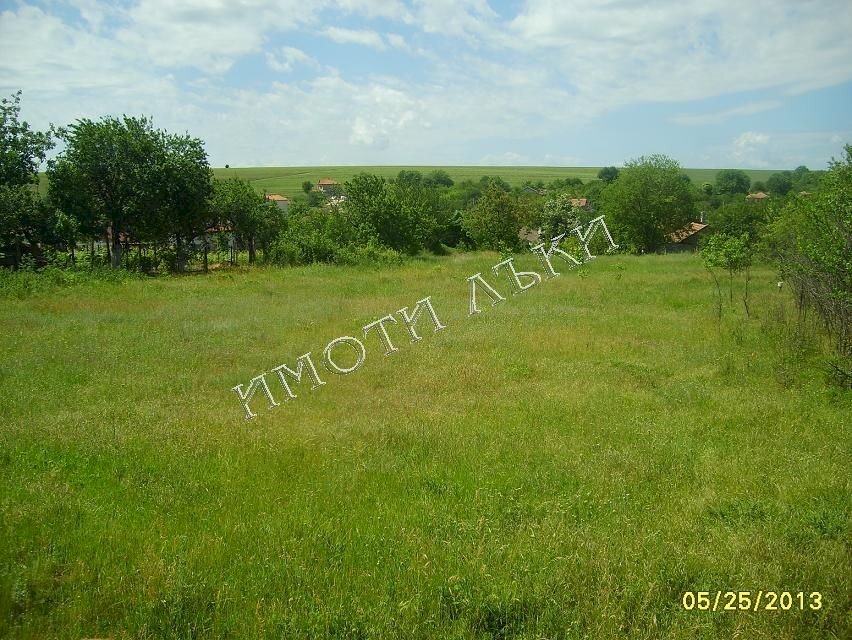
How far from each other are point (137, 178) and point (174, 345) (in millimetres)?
15931

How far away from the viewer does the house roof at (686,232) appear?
52.1 metres

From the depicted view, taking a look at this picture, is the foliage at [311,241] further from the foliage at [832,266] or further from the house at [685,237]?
the house at [685,237]

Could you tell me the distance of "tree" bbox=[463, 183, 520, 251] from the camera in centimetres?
A: 4450

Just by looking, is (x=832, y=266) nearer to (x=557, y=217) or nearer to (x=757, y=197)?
(x=557, y=217)

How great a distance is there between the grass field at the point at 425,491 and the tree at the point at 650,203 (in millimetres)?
39504

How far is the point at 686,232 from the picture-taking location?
53.2 meters

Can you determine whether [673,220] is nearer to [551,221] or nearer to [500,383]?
[551,221]

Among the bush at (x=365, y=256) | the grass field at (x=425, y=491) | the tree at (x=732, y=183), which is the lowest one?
the grass field at (x=425, y=491)

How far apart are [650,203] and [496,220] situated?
14.0 meters

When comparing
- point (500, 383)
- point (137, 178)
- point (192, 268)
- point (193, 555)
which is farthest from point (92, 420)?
point (192, 268)

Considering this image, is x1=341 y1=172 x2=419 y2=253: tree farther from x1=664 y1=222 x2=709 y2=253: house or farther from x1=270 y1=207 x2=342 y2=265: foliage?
x1=664 y1=222 x2=709 y2=253: house

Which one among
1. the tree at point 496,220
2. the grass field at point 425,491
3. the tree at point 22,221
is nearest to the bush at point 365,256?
the tree at point 22,221

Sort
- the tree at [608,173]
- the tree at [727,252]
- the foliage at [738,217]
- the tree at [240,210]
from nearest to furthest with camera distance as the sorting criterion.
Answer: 1. the tree at [727,252]
2. the tree at [240,210]
3. the foliage at [738,217]
4. the tree at [608,173]

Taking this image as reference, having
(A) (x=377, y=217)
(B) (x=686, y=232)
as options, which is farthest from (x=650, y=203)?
(A) (x=377, y=217)
